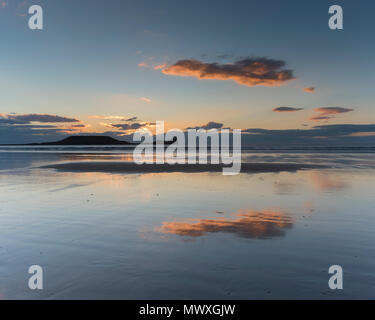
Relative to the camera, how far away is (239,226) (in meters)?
8.64

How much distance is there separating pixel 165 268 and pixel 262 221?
4.43m

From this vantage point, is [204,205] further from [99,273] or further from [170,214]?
[99,273]

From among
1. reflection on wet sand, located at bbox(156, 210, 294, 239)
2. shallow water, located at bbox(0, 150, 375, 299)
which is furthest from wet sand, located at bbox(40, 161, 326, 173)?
reflection on wet sand, located at bbox(156, 210, 294, 239)

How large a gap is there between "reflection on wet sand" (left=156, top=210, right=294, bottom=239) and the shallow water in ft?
0.10

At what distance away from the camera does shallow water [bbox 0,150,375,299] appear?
4988mm

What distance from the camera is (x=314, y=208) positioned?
11.0 metres

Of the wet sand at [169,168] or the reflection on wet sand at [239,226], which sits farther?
the wet sand at [169,168]

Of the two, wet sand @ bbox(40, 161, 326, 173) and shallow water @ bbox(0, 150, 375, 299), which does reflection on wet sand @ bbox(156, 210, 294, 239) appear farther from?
wet sand @ bbox(40, 161, 326, 173)

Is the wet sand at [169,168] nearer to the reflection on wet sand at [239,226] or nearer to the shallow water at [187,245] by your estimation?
the shallow water at [187,245]

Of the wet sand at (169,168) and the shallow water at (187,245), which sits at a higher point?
the wet sand at (169,168)

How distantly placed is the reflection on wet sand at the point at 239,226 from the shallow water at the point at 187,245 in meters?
0.03

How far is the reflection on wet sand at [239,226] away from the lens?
7945 millimetres

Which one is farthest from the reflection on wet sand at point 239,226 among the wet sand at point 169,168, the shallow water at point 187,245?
the wet sand at point 169,168
